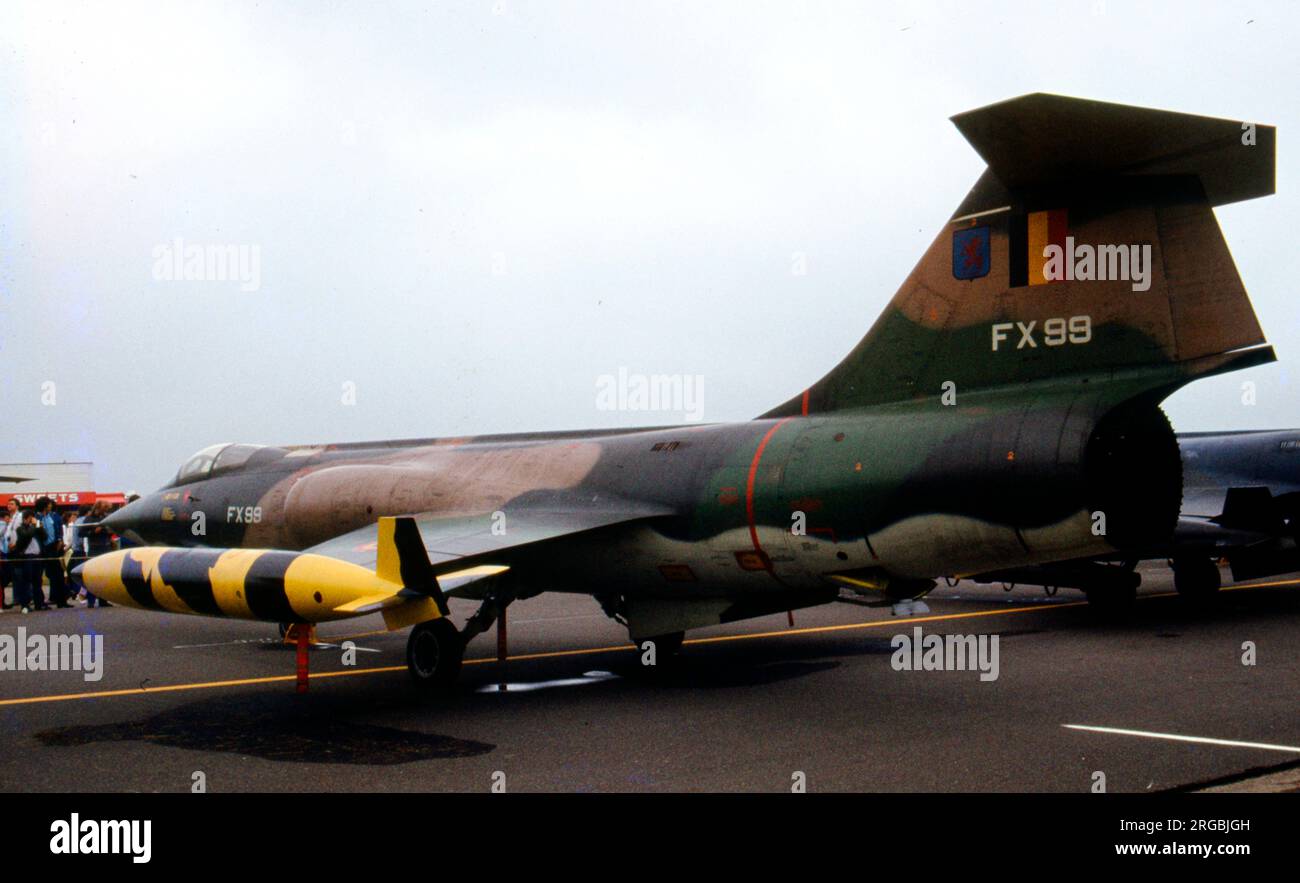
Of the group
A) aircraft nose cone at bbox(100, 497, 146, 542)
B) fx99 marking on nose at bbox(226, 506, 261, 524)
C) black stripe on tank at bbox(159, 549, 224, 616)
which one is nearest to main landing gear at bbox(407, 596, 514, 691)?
black stripe on tank at bbox(159, 549, 224, 616)

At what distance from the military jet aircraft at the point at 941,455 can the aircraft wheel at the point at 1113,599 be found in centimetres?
699

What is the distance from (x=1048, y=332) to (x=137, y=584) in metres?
7.14

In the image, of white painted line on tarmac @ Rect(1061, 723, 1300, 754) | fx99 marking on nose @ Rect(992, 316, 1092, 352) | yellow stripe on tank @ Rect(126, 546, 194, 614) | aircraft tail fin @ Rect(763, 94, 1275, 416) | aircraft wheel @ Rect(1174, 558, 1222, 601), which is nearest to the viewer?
white painted line on tarmac @ Rect(1061, 723, 1300, 754)

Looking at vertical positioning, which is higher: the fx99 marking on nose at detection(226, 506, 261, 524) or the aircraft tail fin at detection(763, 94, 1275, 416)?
the aircraft tail fin at detection(763, 94, 1275, 416)

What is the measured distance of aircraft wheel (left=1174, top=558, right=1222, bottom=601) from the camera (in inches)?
635

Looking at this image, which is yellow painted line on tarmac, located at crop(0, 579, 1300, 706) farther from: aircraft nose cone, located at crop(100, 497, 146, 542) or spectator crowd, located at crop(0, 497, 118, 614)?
spectator crowd, located at crop(0, 497, 118, 614)

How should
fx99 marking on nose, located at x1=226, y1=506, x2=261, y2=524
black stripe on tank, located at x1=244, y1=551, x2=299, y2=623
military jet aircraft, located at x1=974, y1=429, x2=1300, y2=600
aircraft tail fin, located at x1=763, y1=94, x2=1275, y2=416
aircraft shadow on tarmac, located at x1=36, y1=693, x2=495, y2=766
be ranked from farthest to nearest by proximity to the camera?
military jet aircraft, located at x1=974, y1=429, x2=1300, y2=600 < fx99 marking on nose, located at x1=226, y1=506, x2=261, y2=524 < black stripe on tank, located at x1=244, y1=551, x2=299, y2=623 < aircraft shadow on tarmac, located at x1=36, y1=693, x2=495, y2=766 < aircraft tail fin, located at x1=763, y1=94, x2=1275, y2=416

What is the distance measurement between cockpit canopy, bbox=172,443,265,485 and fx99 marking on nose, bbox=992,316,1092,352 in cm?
938

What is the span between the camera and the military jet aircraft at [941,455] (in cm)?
705
